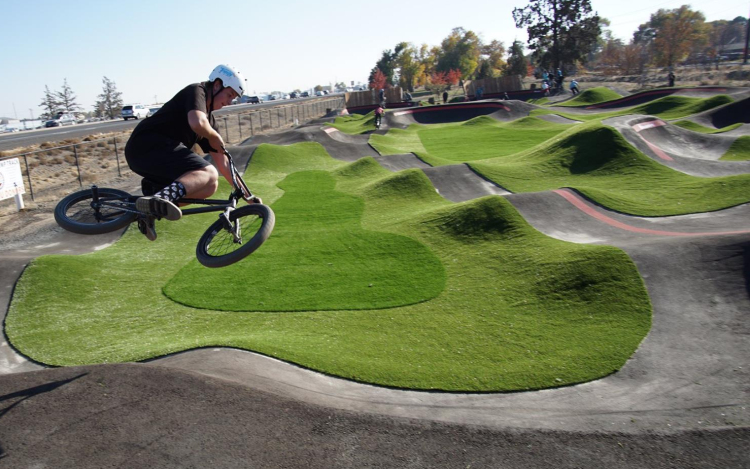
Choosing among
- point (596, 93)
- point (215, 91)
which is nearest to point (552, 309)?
point (215, 91)

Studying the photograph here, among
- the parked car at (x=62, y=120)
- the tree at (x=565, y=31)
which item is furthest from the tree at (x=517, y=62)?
the parked car at (x=62, y=120)

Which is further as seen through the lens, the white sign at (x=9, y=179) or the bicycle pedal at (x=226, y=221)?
the white sign at (x=9, y=179)

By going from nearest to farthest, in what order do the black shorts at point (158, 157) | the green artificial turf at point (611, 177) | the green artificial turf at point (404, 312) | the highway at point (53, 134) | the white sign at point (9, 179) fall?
the black shorts at point (158, 157)
the green artificial turf at point (404, 312)
the green artificial turf at point (611, 177)
the white sign at point (9, 179)
the highway at point (53, 134)

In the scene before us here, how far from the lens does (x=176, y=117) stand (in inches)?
254

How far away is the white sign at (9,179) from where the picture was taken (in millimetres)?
19219

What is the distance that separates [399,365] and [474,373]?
1.23 metres

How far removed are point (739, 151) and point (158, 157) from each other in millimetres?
23805

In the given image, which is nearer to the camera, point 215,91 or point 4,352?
point 215,91

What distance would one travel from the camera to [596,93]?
49688 millimetres

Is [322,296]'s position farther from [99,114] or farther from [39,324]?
[99,114]

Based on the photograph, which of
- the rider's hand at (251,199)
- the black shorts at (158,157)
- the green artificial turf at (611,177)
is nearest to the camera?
the black shorts at (158,157)

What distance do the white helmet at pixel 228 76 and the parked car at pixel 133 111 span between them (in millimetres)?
70213

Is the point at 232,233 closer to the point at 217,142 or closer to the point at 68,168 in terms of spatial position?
the point at 217,142

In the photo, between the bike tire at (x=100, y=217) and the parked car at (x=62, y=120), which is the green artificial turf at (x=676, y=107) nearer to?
the bike tire at (x=100, y=217)
